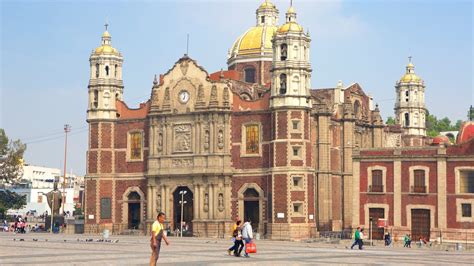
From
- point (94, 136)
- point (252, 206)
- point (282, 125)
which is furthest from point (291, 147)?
point (94, 136)

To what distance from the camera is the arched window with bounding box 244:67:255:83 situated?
86.8m

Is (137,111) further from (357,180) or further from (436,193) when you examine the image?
(436,193)

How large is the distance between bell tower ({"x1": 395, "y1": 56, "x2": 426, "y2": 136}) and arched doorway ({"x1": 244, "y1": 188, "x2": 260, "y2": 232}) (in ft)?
106

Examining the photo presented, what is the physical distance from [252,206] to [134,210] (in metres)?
12.1

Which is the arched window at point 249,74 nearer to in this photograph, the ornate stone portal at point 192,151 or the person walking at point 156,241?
the ornate stone portal at point 192,151

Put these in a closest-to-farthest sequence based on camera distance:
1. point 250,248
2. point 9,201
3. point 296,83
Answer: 1. point 250,248
2. point 296,83
3. point 9,201

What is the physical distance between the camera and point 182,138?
7388 centimetres

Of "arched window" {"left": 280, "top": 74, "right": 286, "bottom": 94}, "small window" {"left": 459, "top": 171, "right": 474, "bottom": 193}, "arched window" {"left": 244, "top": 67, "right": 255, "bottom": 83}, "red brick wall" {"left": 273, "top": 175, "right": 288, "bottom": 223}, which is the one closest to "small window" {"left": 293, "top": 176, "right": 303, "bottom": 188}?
"red brick wall" {"left": 273, "top": 175, "right": 288, "bottom": 223}

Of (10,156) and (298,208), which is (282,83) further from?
(10,156)

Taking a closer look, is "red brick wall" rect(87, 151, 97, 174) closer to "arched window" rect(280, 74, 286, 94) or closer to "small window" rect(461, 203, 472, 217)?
"arched window" rect(280, 74, 286, 94)

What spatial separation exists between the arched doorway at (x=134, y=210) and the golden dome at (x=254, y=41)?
19683mm

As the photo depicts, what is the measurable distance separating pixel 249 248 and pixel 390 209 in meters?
33.5

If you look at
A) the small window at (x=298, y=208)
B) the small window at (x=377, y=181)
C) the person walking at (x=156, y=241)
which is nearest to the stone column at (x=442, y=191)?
the small window at (x=377, y=181)

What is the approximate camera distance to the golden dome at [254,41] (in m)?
86.8
